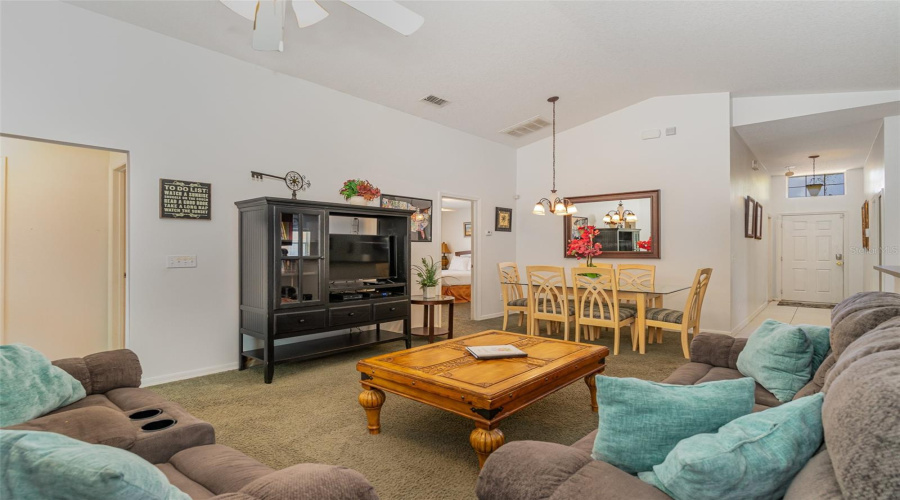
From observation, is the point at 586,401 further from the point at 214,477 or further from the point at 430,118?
the point at 430,118

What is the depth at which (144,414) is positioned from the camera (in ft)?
5.94

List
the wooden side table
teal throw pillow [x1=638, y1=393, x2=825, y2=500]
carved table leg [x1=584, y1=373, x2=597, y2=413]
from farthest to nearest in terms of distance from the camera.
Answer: the wooden side table, carved table leg [x1=584, y1=373, x2=597, y2=413], teal throw pillow [x1=638, y1=393, x2=825, y2=500]

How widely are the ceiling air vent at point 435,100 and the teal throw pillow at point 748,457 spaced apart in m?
4.76

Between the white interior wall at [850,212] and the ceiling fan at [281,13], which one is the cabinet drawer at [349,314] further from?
the white interior wall at [850,212]

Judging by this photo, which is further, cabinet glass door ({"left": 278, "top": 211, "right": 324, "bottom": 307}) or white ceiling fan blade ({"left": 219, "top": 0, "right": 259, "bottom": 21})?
cabinet glass door ({"left": 278, "top": 211, "right": 324, "bottom": 307})

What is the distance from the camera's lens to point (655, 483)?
3.53 feet

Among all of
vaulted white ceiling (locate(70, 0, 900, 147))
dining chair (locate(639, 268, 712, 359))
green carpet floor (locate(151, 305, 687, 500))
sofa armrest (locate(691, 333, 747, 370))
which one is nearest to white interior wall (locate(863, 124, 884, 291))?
vaulted white ceiling (locate(70, 0, 900, 147))

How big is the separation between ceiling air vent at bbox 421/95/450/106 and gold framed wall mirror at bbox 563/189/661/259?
245cm

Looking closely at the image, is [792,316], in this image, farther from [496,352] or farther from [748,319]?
[496,352]

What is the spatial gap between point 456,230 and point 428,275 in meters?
5.83

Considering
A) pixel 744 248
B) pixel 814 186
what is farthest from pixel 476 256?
pixel 814 186

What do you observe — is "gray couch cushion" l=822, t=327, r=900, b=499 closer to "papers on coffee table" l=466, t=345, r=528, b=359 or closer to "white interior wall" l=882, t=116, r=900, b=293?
"papers on coffee table" l=466, t=345, r=528, b=359

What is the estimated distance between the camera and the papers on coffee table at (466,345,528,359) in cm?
268

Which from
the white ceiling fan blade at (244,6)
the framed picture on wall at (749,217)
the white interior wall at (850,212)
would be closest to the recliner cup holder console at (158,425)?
A: the white ceiling fan blade at (244,6)
